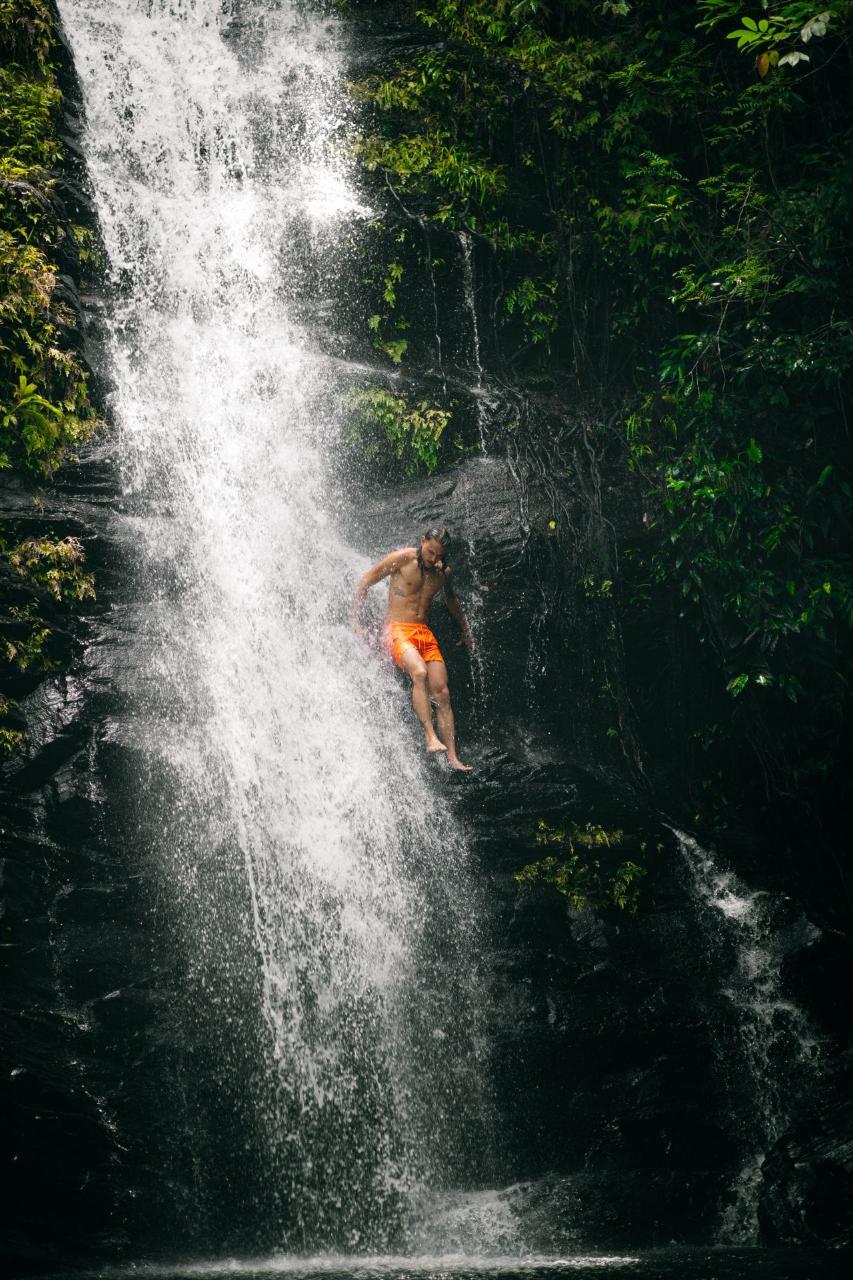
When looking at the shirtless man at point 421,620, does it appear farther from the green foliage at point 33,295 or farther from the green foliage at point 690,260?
the green foliage at point 33,295

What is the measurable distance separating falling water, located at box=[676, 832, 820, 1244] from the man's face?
329 cm

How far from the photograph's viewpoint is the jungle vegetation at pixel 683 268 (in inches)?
303

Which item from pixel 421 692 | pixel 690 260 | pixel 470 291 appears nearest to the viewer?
pixel 421 692

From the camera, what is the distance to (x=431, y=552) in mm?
7602

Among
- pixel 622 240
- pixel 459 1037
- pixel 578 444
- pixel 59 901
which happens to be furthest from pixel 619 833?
pixel 622 240

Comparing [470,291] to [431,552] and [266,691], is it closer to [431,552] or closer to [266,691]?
A: [431,552]

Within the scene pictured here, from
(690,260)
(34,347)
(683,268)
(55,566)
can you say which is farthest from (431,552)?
(690,260)

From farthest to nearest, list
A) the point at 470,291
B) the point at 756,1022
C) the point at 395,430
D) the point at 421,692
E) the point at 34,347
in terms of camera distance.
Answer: the point at 470,291 < the point at 395,430 < the point at 34,347 < the point at 421,692 < the point at 756,1022

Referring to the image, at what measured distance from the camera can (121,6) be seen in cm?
1062

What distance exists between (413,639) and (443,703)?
0.61 m

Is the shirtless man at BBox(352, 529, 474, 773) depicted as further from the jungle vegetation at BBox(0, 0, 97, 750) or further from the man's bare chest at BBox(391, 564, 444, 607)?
the jungle vegetation at BBox(0, 0, 97, 750)

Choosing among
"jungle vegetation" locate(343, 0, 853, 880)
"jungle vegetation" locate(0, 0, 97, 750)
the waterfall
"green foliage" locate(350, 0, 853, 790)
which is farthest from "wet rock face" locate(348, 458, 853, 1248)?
"jungle vegetation" locate(0, 0, 97, 750)

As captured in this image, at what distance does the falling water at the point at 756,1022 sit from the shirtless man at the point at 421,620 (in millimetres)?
2405

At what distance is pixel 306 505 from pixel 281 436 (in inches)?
34.8
